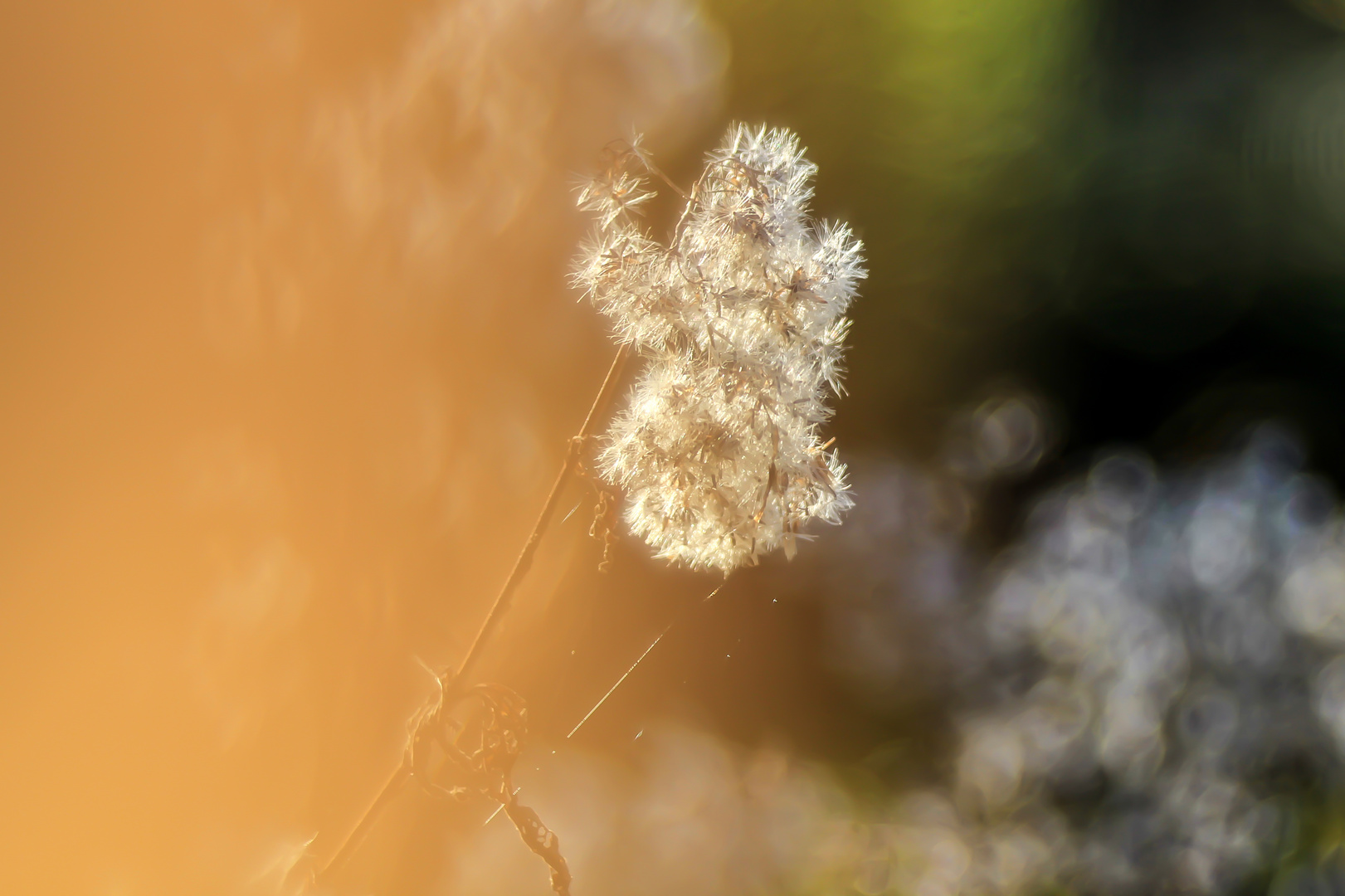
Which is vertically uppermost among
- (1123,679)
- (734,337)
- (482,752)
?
(734,337)

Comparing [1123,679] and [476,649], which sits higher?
[476,649]

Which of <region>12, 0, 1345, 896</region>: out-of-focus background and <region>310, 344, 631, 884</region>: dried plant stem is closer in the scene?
<region>12, 0, 1345, 896</region>: out-of-focus background

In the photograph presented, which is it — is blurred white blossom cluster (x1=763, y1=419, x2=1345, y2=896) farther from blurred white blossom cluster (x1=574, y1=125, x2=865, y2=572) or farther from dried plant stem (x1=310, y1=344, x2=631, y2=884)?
dried plant stem (x1=310, y1=344, x2=631, y2=884)

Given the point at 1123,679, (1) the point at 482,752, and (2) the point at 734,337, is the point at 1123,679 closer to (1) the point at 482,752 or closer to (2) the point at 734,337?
(2) the point at 734,337

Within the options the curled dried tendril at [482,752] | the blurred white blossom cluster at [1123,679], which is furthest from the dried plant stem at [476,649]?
the blurred white blossom cluster at [1123,679]

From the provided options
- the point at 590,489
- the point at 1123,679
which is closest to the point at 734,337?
the point at 590,489

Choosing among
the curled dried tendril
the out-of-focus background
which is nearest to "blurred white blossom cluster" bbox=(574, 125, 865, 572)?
the out-of-focus background


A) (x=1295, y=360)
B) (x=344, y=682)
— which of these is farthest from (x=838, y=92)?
(x=344, y=682)
